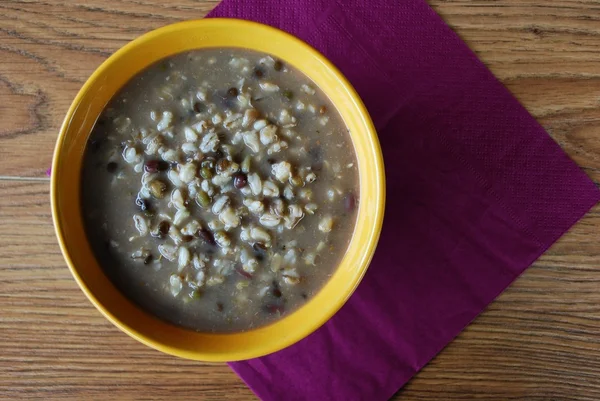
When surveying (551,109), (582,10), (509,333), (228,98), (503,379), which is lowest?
(503,379)

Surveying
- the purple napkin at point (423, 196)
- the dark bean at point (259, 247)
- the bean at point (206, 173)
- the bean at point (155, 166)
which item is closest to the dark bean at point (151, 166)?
the bean at point (155, 166)

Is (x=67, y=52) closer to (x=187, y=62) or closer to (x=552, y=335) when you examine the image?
(x=187, y=62)

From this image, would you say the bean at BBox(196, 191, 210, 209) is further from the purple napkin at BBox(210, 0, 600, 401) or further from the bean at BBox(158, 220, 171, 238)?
the purple napkin at BBox(210, 0, 600, 401)

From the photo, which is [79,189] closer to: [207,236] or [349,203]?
[207,236]

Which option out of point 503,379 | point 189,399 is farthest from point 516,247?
point 189,399

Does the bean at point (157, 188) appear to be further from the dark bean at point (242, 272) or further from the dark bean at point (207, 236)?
the dark bean at point (242, 272)

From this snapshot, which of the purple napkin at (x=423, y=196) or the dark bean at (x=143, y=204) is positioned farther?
the purple napkin at (x=423, y=196)

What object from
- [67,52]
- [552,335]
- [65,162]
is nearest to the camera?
[65,162]
